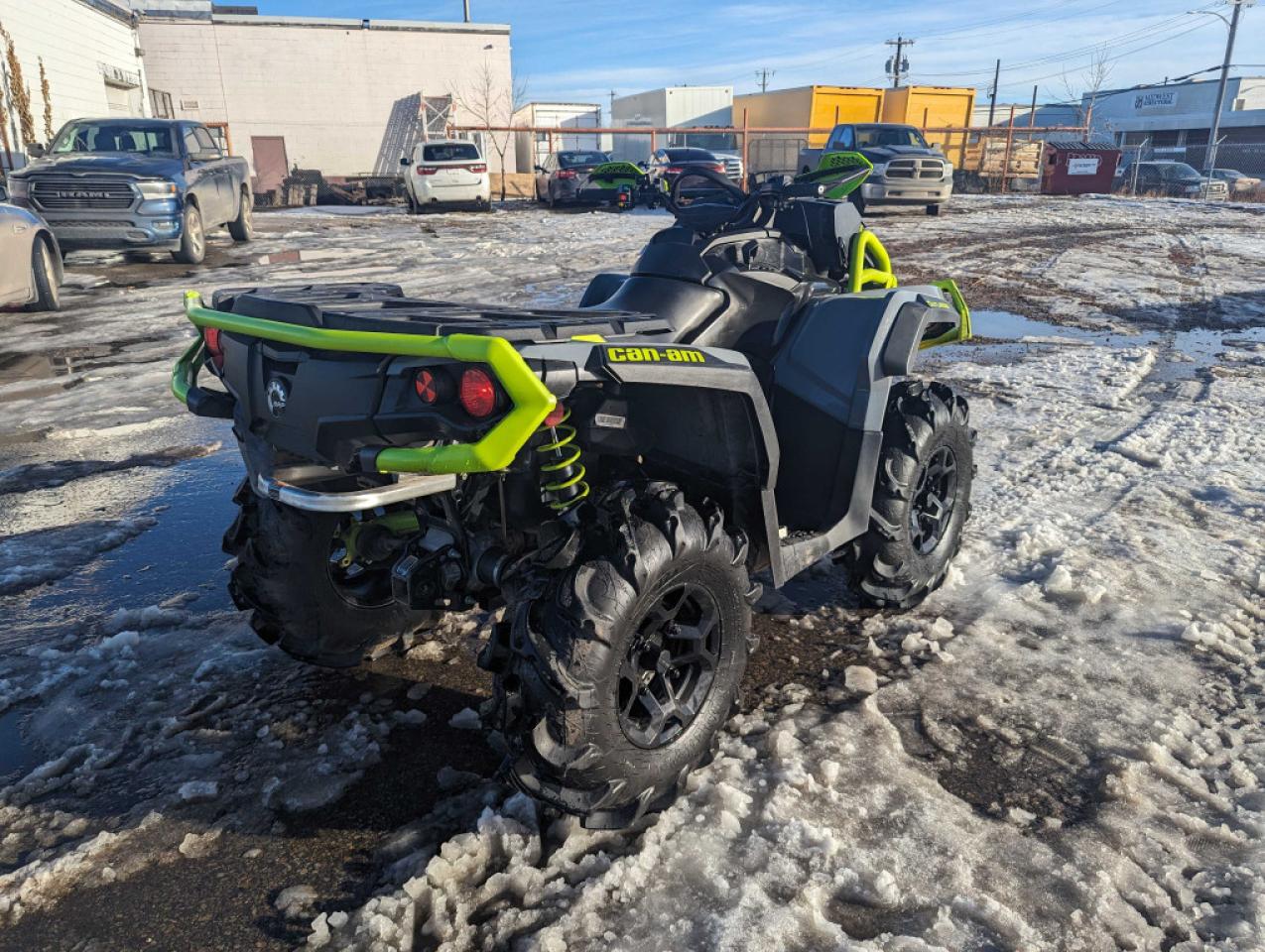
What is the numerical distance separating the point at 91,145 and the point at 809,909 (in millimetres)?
14632

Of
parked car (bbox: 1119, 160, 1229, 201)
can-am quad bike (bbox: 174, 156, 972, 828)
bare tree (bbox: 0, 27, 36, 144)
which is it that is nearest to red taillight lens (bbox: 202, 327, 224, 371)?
can-am quad bike (bbox: 174, 156, 972, 828)

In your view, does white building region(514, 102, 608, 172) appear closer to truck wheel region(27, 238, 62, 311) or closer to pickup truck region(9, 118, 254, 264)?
pickup truck region(9, 118, 254, 264)

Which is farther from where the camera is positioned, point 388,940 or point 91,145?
point 91,145

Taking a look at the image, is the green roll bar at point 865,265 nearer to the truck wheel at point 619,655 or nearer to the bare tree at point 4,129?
the truck wheel at point 619,655

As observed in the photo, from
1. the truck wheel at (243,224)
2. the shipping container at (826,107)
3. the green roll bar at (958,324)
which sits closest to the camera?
the green roll bar at (958,324)

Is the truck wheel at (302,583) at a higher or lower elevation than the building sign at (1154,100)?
lower

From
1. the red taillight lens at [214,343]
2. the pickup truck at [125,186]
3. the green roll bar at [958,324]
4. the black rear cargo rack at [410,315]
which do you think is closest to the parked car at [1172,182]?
the pickup truck at [125,186]

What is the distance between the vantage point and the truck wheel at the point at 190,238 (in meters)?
12.5

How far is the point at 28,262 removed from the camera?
9102 millimetres

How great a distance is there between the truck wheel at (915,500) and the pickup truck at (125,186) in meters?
11.0

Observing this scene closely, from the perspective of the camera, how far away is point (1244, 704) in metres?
2.89

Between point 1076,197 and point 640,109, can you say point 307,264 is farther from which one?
point 640,109

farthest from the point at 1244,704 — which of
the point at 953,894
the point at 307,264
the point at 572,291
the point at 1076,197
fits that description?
the point at 1076,197

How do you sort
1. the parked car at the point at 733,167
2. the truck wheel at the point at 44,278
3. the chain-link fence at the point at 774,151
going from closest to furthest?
the truck wheel at the point at 44,278, the parked car at the point at 733,167, the chain-link fence at the point at 774,151
